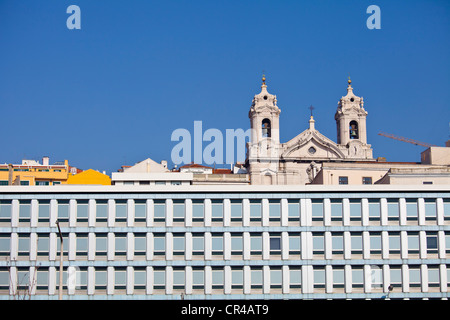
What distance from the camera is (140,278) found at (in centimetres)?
4078

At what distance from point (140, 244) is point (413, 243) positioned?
1815 centimetres

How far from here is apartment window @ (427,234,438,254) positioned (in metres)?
42.0

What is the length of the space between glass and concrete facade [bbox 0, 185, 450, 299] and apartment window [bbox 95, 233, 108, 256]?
7 centimetres

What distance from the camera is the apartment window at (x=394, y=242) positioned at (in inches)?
1651

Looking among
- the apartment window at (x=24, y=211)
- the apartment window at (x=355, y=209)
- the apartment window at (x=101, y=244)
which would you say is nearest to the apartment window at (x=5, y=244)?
the apartment window at (x=24, y=211)

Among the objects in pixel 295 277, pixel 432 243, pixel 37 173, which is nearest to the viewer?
pixel 295 277

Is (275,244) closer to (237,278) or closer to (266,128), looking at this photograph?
(237,278)

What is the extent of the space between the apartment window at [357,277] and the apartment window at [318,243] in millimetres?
2498

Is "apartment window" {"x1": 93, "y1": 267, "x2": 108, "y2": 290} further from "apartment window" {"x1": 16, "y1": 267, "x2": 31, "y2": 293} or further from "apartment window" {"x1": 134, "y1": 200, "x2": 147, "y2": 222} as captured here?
"apartment window" {"x1": 16, "y1": 267, "x2": 31, "y2": 293}

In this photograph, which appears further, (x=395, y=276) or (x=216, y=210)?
(x=216, y=210)

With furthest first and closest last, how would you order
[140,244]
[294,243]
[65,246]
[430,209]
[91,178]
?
[91,178]
[430,209]
[294,243]
[140,244]
[65,246]

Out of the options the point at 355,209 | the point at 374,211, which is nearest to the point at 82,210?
the point at 355,209

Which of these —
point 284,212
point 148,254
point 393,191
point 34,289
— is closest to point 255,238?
point 284,212
